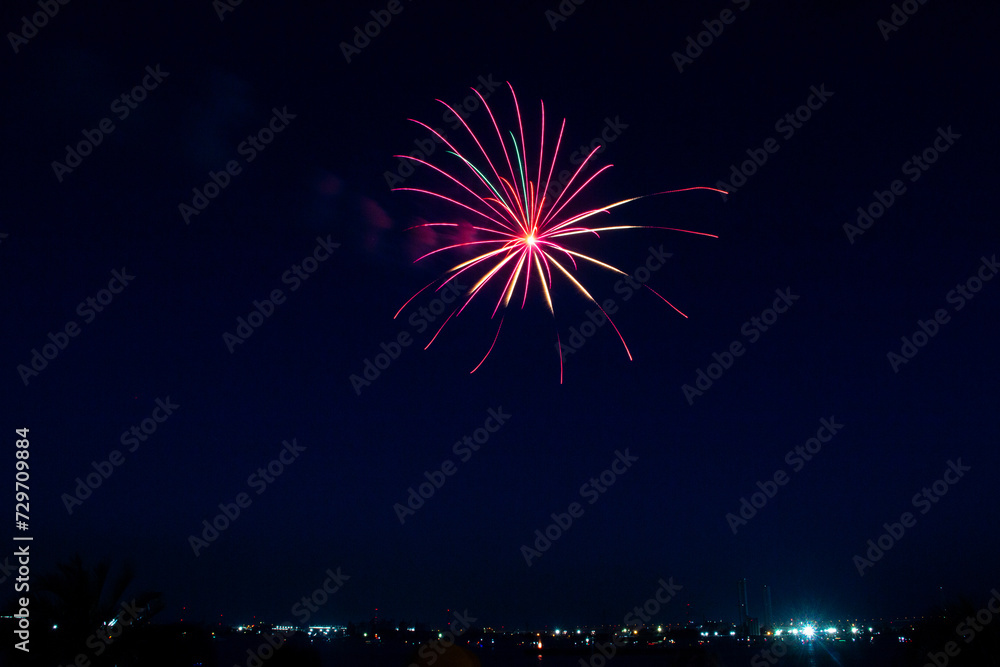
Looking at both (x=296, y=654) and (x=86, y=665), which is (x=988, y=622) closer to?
(x=296, y=654)

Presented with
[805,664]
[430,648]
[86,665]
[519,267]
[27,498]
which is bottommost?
[430,648]

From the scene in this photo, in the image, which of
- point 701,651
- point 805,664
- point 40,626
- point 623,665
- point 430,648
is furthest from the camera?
point 623,665

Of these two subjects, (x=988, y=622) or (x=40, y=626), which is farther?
(x=988, y=622)

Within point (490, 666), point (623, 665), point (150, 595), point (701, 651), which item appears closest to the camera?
point (701, 651)

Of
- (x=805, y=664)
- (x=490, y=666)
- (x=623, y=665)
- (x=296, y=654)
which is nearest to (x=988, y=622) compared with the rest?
(x=296, y=654)

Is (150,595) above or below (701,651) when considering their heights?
above

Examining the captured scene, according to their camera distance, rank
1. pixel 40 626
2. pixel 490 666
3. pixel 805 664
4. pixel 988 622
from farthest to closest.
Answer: pixel 490 666 → pixel 805 664 → pixel 988 622 → pixel 40 626

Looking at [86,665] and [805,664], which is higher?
[805,664]

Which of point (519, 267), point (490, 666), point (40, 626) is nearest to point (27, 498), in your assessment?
point (40, 626)

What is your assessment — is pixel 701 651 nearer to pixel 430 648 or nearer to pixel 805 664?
pixel 430 648
